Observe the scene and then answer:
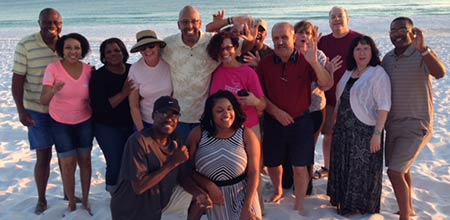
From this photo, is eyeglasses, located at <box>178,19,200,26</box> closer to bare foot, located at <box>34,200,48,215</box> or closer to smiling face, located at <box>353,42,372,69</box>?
smiling face, located at <box>353,42,372,69</box>

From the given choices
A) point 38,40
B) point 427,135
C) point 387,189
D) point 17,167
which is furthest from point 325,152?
point 17,167

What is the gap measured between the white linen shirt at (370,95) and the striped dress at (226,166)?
134 cm

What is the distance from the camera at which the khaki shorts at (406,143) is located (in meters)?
4.33

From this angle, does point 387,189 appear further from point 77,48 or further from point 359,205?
point 77,48

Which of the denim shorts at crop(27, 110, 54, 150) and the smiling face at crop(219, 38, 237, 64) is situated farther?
the denim shorts at crop(27, 110, 54, 150)

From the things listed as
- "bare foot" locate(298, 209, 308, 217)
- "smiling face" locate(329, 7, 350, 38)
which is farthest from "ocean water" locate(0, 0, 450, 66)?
"bare foot" locate(298, 209, 308, 217)

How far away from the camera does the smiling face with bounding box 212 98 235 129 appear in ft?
12.7

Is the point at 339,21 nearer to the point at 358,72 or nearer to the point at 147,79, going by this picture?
the point at 358,72

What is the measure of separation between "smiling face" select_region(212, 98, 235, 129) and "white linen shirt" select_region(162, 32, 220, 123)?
0.80 m

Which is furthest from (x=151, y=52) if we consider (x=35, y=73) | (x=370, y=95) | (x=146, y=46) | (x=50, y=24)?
(x=370, y=95)

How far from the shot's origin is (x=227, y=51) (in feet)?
14.6

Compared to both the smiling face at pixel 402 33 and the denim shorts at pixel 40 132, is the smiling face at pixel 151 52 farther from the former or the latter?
the smiling face at pixel 402 33

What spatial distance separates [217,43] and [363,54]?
150 centimetres

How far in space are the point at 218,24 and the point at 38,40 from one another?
6.85ft
